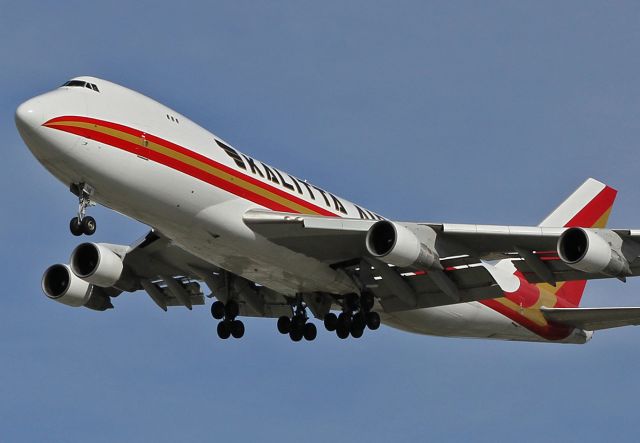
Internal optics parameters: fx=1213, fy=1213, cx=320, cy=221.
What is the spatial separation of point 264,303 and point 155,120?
928 centimetres

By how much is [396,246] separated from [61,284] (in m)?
12.5

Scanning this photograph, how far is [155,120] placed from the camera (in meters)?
31.8

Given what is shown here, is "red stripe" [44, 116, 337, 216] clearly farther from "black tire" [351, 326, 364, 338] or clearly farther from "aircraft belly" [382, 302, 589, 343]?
"aircraft belly" [382, 302, 589, 343]

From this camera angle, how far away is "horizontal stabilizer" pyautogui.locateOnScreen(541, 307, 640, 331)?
3881 cm

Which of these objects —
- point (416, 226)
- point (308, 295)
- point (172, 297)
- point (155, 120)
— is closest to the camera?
point (155, 120)

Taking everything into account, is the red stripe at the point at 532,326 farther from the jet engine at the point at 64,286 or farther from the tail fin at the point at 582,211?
the jet engine at the point at 64,286

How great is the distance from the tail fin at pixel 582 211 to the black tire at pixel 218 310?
42.6ft

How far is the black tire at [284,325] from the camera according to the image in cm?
3844

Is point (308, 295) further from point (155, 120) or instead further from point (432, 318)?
point (155, 120)

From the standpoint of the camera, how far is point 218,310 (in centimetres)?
3853

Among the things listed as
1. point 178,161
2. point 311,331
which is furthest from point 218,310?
point 178,161

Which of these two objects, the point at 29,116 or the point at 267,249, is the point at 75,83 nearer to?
→ the point at 29,116

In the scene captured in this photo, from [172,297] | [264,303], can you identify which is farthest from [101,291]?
[264,303]

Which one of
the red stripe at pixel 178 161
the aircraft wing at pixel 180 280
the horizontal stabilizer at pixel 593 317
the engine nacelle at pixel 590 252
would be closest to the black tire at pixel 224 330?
the aircraft wing at pixel 180 280
